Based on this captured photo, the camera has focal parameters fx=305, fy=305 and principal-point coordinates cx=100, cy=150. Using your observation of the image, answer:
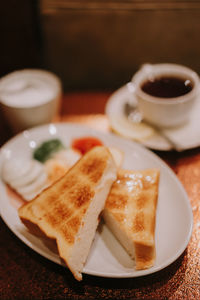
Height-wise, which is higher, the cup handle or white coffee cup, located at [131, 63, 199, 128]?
white coffee cup, located at [131, 63, 199, 128]

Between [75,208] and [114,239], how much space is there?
0.20 metres

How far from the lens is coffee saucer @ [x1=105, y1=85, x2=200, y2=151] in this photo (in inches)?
59.4

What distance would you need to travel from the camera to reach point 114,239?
1157mm

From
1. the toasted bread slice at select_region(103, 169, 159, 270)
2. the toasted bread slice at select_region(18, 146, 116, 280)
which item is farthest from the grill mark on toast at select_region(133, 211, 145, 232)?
the toasted bread slice at select_region(18, 146, 116, 280)

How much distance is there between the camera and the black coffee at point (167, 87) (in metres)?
1.59

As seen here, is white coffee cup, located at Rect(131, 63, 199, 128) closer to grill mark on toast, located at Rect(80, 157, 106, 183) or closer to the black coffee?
the black coffee

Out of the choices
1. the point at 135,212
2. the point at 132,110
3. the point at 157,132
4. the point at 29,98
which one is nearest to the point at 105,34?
the point at 132,110

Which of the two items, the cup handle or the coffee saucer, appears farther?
the cup handle

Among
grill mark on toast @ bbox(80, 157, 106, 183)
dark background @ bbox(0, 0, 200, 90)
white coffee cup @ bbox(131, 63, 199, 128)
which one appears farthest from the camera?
dark background @ bbox(0, 0, 200, 90)

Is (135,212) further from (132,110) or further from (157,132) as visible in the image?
(132,110)

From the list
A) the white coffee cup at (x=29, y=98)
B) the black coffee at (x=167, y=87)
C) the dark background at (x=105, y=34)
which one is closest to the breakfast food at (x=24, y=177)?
the white coffee cup at (x=29, y=98)

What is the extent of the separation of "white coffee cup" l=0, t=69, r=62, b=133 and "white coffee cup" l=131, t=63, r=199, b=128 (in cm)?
45

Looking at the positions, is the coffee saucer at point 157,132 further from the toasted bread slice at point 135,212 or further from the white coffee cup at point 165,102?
the toasted bread slice at point 135,212

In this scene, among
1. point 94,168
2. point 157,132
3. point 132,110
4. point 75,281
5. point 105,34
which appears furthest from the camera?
point 105,34
